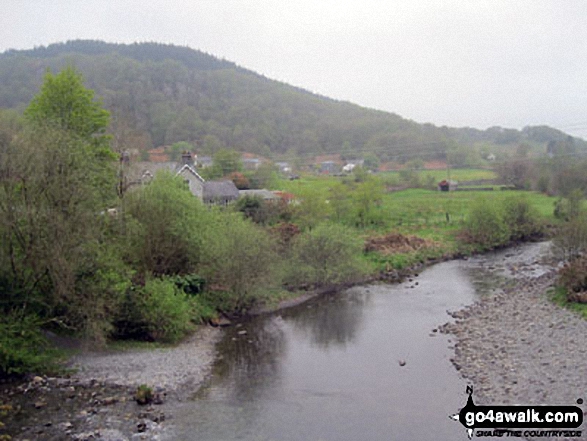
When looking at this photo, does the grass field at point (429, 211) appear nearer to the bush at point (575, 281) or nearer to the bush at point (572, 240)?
the bush at point (572, 240)

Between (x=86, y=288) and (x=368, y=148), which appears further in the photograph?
(x=368, y=148)

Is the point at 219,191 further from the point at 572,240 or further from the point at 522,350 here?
the point at 522,350

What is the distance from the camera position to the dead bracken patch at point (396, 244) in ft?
147

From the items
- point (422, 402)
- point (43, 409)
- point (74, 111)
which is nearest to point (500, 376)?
point (422, 402)

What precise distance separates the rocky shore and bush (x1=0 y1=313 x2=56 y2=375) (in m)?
0.62

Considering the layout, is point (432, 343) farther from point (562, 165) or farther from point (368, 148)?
point (368, 148)

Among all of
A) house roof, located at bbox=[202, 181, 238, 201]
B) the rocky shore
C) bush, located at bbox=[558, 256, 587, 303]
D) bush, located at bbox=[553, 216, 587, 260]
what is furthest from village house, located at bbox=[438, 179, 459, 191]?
the rocky shore

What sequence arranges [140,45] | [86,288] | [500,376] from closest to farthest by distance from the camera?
[500,376] → [86,288] → [140,45]

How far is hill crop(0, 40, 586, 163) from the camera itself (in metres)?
95.4

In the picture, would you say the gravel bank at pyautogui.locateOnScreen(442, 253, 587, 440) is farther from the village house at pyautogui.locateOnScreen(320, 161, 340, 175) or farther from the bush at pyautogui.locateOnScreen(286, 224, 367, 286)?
the village house at pyautogui.locateOnScreen(320, 161, 340, 175)

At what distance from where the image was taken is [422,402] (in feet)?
60.5

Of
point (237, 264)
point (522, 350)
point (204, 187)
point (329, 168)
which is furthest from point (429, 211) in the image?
point (329, 168)

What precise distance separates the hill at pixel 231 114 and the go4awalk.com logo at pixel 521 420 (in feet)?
238

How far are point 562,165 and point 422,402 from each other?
6706 centimetres
